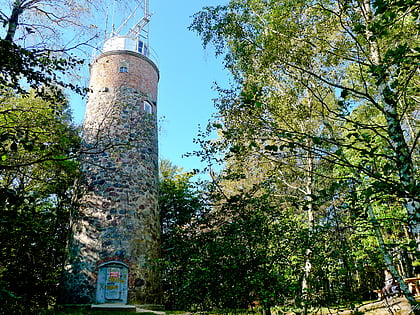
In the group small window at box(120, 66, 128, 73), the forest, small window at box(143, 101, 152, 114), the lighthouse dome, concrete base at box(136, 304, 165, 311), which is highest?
the lighthouse dome

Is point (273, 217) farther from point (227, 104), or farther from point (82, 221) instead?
point (82, 221)

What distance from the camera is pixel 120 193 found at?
10.8 m

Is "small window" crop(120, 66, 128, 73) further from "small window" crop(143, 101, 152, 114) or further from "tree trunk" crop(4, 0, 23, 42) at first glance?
"tree trunk" crop(4, 0, 23, 42)

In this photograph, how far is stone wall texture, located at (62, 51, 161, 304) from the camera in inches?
392

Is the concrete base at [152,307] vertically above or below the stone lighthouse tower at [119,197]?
below

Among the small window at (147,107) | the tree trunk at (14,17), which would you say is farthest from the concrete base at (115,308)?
the tree trunk at (14,17)

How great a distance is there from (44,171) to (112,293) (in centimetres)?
523

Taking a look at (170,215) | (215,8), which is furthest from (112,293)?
(215,8)

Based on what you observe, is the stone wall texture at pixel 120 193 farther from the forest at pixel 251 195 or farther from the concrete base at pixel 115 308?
the forest at pixel 251 195

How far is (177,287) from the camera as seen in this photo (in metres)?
5.23

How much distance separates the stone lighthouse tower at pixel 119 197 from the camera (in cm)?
977

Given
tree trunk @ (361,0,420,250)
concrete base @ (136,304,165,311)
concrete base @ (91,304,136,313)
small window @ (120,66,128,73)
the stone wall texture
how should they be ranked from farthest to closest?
small window @ (120,66,128,73) → the stone wall texture → concrete base @ (136,304,165,311) → concrete base @ (91,304,136,313) → tree trunk @ (361,0,420,250)

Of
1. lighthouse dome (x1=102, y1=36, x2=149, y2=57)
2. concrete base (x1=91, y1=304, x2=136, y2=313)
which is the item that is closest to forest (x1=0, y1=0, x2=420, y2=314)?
concrete base (x1=91, y1=304, x2=136, y2=313)

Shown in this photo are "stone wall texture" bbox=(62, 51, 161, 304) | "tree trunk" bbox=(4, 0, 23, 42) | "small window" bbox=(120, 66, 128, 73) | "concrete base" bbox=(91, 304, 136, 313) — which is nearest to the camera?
"tree trunk" bbox=(4, 0, 23, 42)
